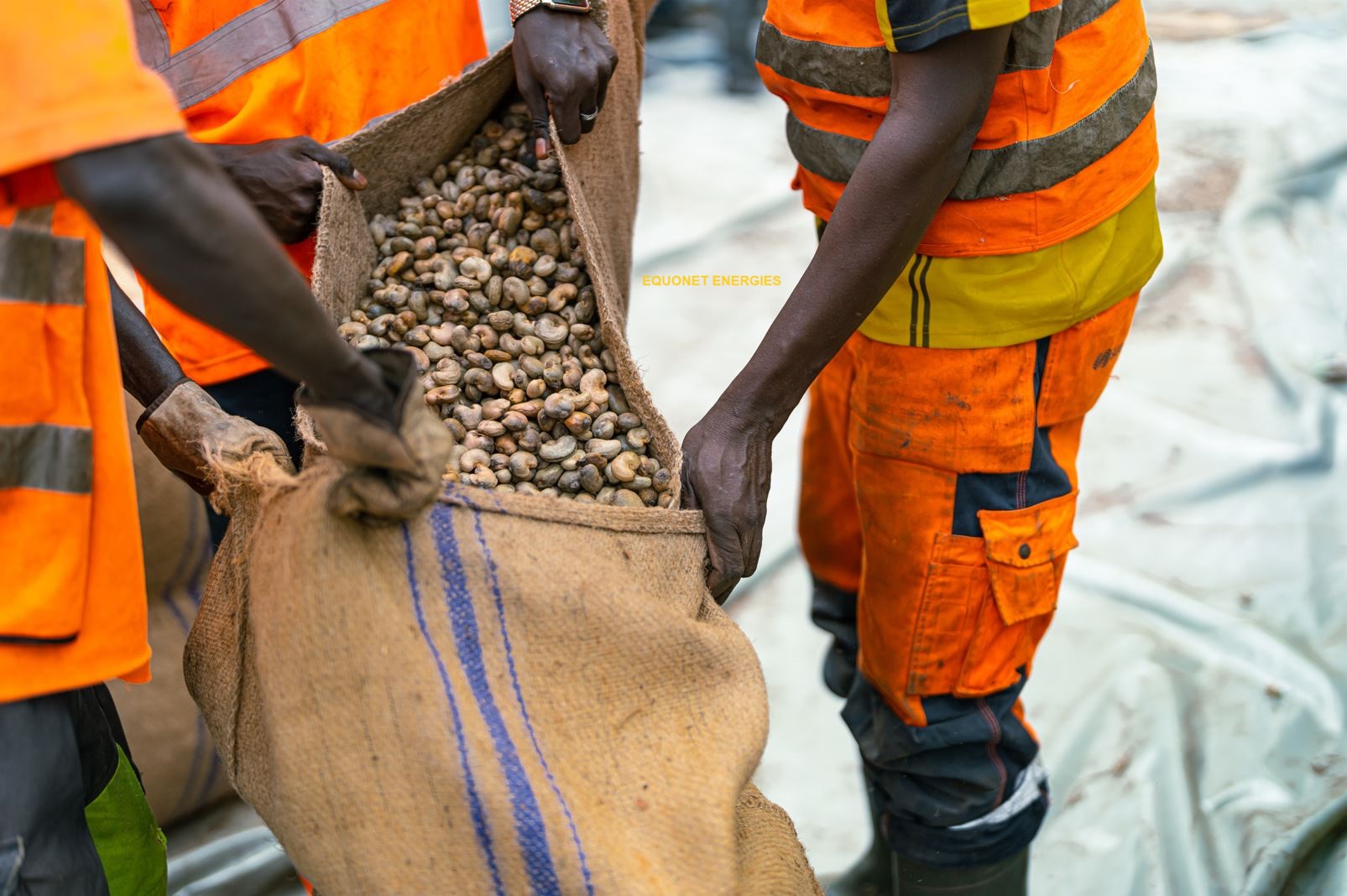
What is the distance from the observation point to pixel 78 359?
1.03 m

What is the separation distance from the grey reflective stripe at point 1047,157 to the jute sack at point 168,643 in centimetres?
136

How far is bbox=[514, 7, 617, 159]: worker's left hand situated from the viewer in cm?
150

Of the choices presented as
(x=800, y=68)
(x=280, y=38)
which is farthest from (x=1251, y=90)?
(x=280, y=38)

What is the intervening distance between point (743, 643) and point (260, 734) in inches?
18.7

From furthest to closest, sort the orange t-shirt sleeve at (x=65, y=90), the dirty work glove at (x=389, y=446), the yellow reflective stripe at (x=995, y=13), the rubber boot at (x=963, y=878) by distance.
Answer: the rubber boot at (x=963, y=878), the yellow reflective stripe at (x=995, y=13), the dirty work glove at (x=389, y=446), the orange t-shirt sleeve at (x=65, y=90)

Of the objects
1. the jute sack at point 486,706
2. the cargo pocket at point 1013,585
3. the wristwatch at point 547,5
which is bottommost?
the cargo pocket at point 1013,585

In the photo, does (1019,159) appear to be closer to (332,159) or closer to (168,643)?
(332,159)

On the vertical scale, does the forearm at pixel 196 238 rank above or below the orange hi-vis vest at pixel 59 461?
above

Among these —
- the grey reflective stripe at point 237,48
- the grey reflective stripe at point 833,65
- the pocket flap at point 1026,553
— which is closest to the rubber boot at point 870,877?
the pocket flap at point 1026,553

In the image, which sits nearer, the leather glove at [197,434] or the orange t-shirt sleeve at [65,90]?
the orange t-shirt sleeve at [65,90]

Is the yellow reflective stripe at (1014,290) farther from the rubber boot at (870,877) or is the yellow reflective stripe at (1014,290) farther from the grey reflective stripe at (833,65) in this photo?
the rubber boot at (870,877)

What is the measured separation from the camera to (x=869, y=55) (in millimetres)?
1343

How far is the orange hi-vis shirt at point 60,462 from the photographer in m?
0.96

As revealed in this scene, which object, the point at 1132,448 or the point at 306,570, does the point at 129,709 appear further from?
the point at 1132,448
